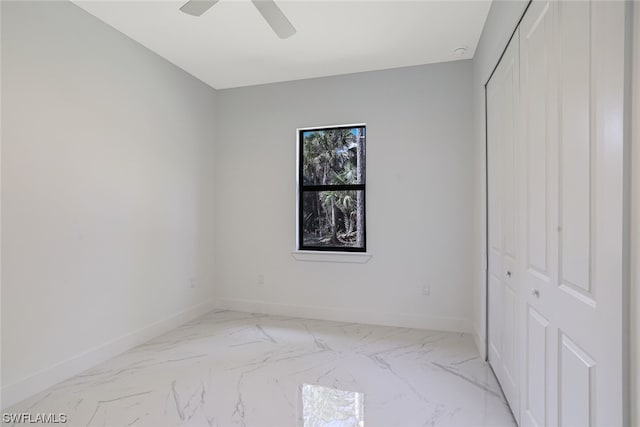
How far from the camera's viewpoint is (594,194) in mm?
1012

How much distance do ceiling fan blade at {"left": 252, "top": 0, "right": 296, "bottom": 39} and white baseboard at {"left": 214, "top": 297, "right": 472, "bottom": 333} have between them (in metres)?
2.72

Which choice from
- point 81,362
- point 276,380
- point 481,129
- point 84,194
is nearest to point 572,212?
point 481,129

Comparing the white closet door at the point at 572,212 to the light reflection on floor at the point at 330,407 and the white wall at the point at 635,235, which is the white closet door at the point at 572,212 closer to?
the white wall at the point at 635,235

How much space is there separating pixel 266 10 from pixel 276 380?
243 centimetres

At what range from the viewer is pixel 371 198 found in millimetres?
3461

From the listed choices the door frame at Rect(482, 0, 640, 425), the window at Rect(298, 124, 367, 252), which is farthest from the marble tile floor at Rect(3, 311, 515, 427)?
the door frame at Rect(482, 0, 640, 425)

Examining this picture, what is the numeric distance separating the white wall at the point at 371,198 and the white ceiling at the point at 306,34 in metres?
0.30

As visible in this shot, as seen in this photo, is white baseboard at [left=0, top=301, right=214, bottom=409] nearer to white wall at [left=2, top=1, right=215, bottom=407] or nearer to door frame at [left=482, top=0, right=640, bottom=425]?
white wall at [left=2, top=1, right=215, bottom=407]

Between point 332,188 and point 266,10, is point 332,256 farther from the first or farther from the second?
point 266,10

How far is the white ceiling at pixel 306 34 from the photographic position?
2.38 metres

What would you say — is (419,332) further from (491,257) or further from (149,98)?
(149,98)

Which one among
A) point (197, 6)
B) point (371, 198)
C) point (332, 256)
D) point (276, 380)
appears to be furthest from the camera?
point (332, 256)

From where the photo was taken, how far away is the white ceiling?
2.38 metres

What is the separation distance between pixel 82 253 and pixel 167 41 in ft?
6.36
